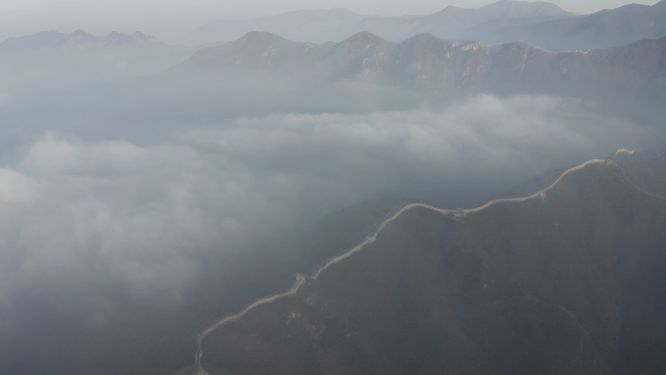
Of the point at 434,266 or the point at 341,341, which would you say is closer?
the point at 341,341

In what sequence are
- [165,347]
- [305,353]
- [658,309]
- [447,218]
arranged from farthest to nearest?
[447,218], [658,309], [165,347], [305,353]

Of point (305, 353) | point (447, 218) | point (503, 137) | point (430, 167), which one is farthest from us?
point (503, 137)

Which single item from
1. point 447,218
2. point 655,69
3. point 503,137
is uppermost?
point 655,69

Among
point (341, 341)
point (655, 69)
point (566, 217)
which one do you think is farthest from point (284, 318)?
point (655, 69)

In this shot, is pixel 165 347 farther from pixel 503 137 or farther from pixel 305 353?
pixel 503 137

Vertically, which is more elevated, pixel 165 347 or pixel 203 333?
pixel 203 333

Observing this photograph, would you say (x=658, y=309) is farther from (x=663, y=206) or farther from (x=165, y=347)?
(x=165, y=347)

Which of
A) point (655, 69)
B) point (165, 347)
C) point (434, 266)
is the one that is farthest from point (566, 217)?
point (655, 69)
